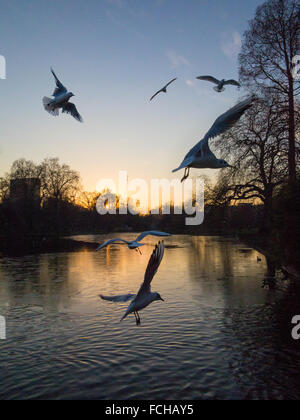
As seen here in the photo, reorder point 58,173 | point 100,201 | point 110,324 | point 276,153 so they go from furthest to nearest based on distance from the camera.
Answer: point 100,201, point 58,173, point 276,153, point 110,324

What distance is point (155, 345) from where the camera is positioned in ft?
23.6

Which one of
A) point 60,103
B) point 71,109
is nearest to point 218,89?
point 60,103

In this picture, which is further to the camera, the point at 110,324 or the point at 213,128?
the point at 110,324

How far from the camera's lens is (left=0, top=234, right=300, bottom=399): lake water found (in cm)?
559

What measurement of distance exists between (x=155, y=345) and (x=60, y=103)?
15.1 ft

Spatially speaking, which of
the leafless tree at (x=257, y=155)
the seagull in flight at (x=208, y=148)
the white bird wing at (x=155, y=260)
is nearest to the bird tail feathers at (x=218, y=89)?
the seagull in flight at (x=208, y=148)

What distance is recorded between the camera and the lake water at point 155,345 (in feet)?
18.3

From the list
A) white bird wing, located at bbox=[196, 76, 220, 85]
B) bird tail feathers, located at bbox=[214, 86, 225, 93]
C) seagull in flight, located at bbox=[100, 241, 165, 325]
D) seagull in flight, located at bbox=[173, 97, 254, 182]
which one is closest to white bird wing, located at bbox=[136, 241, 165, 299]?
seagull in flight, located at bbox=[100, 241, 165, 325]

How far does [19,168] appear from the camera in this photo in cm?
6412

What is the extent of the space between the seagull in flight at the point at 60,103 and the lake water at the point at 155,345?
3956 mm

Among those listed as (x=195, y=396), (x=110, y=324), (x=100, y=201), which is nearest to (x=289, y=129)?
(x=110, y=324)

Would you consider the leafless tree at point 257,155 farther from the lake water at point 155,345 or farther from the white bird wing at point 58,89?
the white bird wing at point 58,89

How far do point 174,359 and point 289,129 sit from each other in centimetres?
1190
